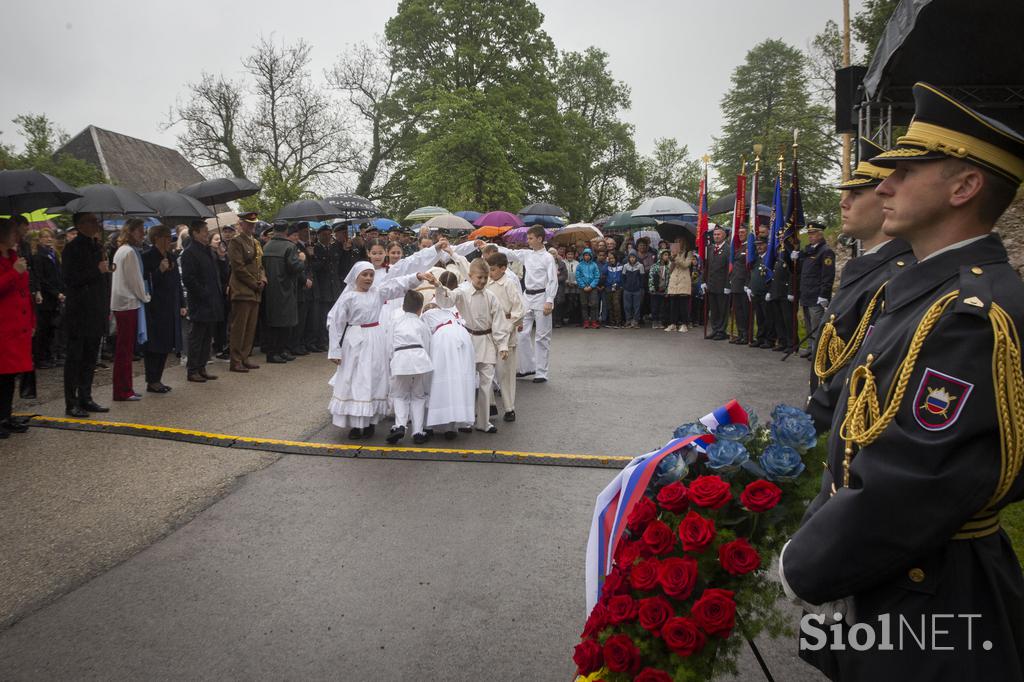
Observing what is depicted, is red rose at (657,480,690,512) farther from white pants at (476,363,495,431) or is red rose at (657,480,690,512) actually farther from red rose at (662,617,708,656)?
white pants at (476,363,495,431)

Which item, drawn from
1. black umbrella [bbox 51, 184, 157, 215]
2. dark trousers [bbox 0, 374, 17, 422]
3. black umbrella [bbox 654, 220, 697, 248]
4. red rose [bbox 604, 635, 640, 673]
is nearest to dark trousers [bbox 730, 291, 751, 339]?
black umbrella [bbox 654, 220, 697, 248]

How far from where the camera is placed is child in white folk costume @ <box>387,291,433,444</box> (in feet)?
25.0

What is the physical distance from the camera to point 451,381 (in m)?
7.87

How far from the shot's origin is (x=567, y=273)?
64.2ft

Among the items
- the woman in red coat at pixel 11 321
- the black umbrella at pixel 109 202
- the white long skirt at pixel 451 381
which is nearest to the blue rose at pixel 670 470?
the white long skirt at pixel 451 381

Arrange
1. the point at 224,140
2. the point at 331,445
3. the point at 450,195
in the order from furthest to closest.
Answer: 1. the point at 224,140
2. the point at 450,195
3. the point at 331,445

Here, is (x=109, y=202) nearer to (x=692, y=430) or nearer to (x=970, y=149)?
(x=692, y=430)

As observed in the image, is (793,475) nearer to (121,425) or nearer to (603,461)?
(603,461)

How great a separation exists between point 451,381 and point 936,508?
6381 mm

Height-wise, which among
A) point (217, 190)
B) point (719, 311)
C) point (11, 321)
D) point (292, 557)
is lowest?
point (292, 557)

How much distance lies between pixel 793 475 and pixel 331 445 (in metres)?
5.89

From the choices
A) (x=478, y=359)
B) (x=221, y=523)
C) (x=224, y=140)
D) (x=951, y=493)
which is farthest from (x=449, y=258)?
(x=224, y=140)

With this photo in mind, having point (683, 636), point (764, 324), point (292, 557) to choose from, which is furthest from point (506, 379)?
point (764, 324)

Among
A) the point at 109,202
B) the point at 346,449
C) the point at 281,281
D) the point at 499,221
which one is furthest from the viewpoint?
the point at 499,221
